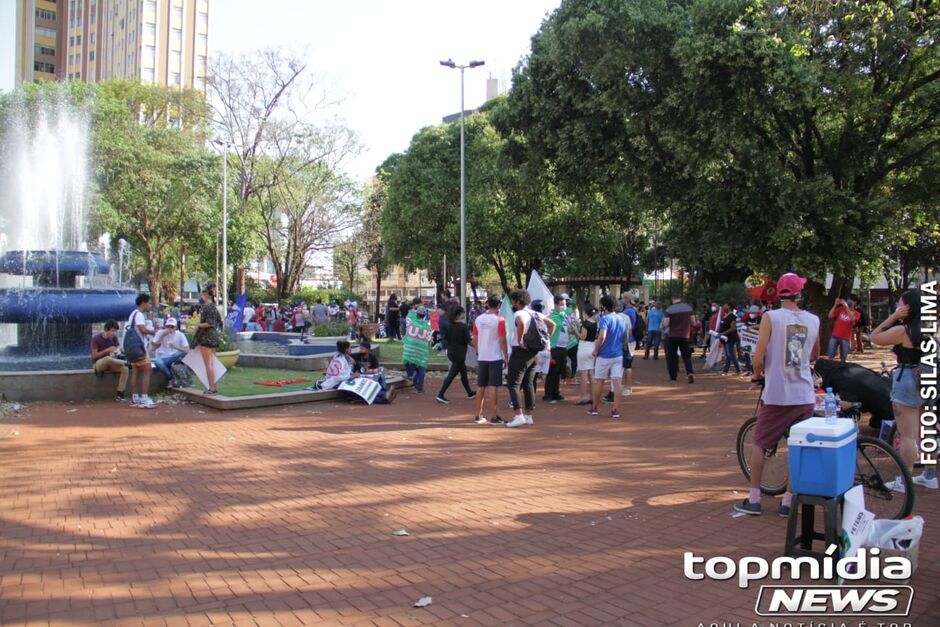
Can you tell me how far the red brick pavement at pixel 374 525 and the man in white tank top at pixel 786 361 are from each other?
80cm

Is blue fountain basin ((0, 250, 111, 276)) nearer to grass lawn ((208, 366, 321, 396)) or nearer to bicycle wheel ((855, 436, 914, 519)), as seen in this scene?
grass lawn ((208, 366, 321, 396))

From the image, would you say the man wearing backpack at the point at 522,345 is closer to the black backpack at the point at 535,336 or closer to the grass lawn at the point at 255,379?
the black backpack at the point at 535,336

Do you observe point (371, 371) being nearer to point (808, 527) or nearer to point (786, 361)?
point (786, 361)

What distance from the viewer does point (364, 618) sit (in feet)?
12.3

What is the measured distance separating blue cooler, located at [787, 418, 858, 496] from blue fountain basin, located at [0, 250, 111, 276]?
1534 centimetres

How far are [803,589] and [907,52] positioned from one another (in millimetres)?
12683

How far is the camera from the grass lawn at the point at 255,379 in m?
12.3

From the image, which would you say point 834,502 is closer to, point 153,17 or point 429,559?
point 429,559

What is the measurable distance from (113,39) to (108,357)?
73964 mm

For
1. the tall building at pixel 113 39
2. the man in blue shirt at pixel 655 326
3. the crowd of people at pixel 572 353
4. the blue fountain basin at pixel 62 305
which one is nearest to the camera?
the crowd of people at pixel 572 353

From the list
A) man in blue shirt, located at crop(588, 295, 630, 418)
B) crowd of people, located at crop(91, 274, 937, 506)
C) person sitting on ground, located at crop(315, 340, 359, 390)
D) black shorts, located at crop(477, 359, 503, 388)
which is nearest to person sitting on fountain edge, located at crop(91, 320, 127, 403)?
crowd of people, located at crop(91, 274, 937, 506)

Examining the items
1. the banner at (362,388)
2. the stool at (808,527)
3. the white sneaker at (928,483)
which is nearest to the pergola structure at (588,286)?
the banner at (362,388)

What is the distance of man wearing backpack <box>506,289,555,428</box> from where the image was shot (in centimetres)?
966

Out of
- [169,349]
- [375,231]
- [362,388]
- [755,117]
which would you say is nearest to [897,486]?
[362,388]
